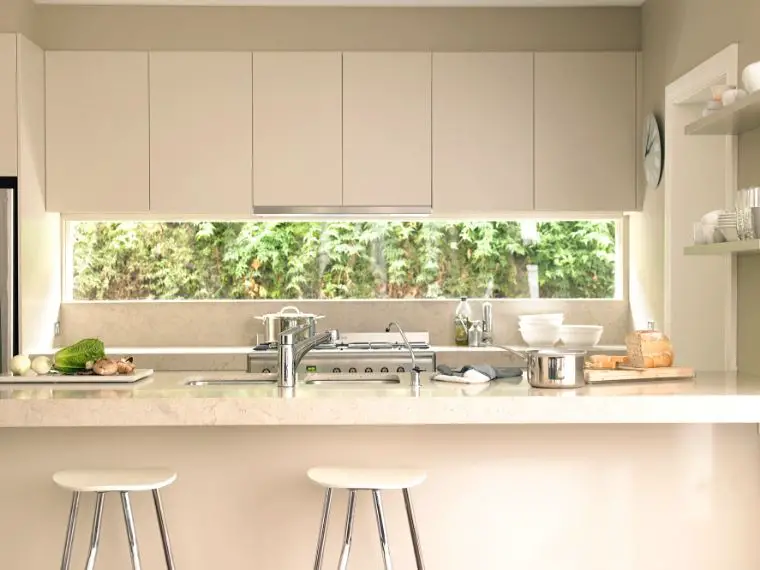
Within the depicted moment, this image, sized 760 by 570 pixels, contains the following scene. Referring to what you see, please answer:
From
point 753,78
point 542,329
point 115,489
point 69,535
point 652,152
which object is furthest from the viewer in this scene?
point 542,329

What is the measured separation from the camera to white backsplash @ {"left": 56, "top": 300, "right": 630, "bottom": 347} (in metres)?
5.48

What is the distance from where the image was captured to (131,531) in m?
2.92

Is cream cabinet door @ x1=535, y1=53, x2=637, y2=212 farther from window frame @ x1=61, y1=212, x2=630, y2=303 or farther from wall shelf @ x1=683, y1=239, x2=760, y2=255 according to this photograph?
wall shelf @ x1=683, y1=239, x2=760, y2=255

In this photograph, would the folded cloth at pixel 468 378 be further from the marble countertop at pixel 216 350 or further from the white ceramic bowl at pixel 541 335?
the white ceramic bowl at pixel 541 335

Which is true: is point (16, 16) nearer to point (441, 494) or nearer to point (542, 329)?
point (542, 329)

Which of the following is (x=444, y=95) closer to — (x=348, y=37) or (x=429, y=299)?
(x=348, y=37)

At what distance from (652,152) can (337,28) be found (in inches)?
71.5

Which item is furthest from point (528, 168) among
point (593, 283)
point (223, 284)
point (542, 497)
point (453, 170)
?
point (542, 497)

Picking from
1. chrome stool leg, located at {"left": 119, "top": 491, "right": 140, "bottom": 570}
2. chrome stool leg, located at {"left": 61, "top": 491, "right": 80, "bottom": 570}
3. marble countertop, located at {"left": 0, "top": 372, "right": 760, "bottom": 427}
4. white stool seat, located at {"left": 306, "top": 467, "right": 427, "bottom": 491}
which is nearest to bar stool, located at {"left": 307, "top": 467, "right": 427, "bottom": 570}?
white stool seat, located at {"left": 306, "top": 467, "right": 427, "bottom": 491}

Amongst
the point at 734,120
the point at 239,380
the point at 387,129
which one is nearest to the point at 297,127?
the point at 387,129

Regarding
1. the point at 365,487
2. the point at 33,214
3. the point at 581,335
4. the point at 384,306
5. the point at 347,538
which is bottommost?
the point at 347,538

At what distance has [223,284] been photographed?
5543mm

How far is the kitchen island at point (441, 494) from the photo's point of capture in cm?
317

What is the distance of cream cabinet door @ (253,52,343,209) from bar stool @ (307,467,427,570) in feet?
7.98
